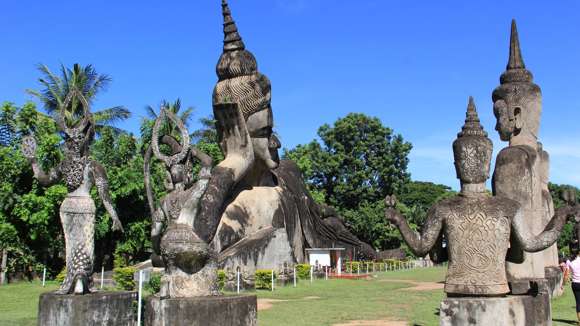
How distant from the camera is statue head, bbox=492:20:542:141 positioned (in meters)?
10.4

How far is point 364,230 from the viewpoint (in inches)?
1635

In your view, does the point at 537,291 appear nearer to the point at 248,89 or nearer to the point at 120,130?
the point at 248,89

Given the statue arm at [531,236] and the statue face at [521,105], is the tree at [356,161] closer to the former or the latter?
the statue face at [521,105]

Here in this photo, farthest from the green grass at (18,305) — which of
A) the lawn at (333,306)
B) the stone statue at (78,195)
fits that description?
the stone statue at (78,195)

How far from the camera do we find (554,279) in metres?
13.2

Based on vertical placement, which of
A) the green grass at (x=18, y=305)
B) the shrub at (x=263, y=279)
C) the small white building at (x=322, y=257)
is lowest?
the green grass at (x=18, y=305)

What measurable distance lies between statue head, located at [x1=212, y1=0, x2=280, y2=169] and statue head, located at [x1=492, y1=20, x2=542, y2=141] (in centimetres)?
1052

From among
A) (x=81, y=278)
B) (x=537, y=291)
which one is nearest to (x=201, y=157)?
(x=81, y=278)

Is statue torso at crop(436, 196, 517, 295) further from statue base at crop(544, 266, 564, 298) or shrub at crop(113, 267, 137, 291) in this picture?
shrub at crop(113, 267, 137, 291)

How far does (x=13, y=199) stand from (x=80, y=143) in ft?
49.5

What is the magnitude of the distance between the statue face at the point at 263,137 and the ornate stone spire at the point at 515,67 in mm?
10248

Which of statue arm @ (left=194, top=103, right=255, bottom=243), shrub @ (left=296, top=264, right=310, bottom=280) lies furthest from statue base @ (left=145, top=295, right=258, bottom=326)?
shrub @ (left=296, top=264, right=310, bottom=280)

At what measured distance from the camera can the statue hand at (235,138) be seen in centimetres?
1900

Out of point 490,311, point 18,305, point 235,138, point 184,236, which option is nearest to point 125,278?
point 18,305
